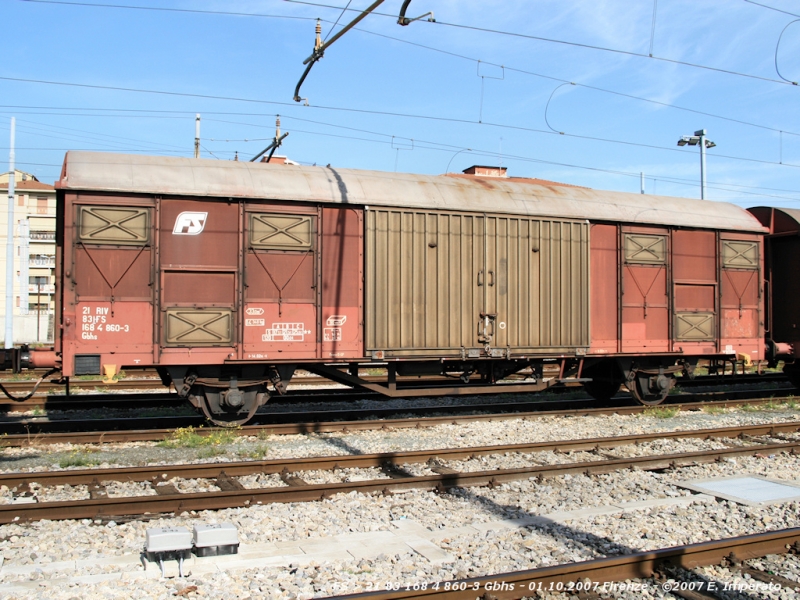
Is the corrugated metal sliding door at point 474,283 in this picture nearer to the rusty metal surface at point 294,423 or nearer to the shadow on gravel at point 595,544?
the rusty metal surface at point 294,423

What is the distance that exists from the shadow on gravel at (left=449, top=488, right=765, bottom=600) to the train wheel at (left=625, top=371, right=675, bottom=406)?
6817mm

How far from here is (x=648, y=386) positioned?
1332 centimetres

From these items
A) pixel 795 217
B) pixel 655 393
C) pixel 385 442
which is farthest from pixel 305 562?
pixel 795 217

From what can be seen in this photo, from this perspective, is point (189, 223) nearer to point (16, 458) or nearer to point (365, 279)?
point (365, 279)

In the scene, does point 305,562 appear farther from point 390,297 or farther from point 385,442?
point 390,297

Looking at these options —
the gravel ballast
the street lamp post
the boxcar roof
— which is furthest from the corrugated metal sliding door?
the street lamp post

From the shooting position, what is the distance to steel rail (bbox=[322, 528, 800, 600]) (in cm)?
450

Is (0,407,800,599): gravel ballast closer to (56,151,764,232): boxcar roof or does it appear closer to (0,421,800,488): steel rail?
(0,421,800,488): steel rail

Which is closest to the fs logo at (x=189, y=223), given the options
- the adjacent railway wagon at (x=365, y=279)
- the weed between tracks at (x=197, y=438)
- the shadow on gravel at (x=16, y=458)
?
the adjacent railway wagon at (x=365, y=279)

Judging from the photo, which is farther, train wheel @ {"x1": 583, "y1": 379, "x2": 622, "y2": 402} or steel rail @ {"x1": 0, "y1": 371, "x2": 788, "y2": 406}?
train wheel @ {"x1": 583, "y1": 379, "x2": 622, "y2": 402}

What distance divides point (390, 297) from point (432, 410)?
2.81 metres

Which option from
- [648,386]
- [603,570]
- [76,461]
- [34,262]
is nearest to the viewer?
[603,570]

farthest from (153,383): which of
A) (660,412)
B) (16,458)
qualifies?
(660,412)

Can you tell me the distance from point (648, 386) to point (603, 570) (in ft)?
29.5
